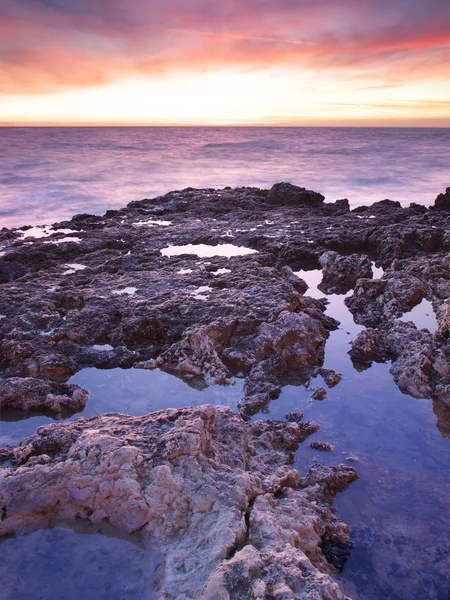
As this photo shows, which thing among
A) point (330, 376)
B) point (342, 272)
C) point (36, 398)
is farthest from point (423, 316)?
point (36, 398)

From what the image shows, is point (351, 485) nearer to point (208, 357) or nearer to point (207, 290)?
point (208, 357)

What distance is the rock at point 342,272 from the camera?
6.38 meters

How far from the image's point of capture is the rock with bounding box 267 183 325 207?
1073 cm

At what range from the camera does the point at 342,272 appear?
21.5ft

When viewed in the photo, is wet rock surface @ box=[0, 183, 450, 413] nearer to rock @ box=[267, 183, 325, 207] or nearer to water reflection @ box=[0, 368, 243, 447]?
water reflection @ box=[0, 368, 243, 447]

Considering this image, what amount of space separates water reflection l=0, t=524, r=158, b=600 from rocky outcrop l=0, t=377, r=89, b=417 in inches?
53.4

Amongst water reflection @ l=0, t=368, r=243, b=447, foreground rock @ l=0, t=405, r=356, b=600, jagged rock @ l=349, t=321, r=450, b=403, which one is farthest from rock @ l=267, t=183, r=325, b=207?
foreground rock @ l=0, t=405, r=356, b=600

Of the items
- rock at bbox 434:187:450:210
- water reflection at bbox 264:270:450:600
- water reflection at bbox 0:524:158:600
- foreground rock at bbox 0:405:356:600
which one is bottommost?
water reflection at bbox 264:270:450:600

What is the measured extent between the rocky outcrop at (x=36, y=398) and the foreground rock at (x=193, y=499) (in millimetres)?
639

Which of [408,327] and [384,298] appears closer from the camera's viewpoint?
[408,327]

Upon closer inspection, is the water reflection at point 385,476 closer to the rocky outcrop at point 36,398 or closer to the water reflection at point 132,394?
the water reflection at point 132,394

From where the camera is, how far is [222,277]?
19.8 ft

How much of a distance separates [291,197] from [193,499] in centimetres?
916

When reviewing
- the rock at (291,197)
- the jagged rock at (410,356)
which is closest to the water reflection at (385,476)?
the jagged rock at (410,356)
